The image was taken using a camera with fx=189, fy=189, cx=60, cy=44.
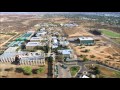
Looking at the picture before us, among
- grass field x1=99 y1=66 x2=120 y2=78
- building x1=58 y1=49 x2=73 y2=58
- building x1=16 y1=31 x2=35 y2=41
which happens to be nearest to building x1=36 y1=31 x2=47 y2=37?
building x1=16 y1=31 x2=35 y2=41

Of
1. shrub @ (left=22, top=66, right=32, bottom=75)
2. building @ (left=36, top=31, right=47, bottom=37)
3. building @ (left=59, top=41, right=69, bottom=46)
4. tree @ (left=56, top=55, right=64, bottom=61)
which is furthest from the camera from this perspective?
building @ (left=36, top=31, right=47, bottom=37)

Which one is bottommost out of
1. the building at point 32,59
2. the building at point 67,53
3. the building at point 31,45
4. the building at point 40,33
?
the building at point 32,59

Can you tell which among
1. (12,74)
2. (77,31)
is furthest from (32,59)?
(77,31)

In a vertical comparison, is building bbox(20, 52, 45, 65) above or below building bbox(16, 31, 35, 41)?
below

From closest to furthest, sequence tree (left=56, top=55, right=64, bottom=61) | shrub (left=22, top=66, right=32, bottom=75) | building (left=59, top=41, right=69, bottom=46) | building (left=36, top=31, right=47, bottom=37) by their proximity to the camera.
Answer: shrub (left=22, top=66, right=32, bottom=75) → tree (left=56, top=55, right=64, bottom=61) → building (left=59, top=41, right=69, bottom=46) → building (left=36, top=31, right=47, bottom=37)

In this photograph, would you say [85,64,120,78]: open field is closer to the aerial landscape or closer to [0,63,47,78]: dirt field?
the aerial landscape

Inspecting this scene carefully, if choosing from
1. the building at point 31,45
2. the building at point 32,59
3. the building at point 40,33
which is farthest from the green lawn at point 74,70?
the building at point 40,33

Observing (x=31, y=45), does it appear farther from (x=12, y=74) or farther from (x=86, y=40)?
(x=86, y=40)

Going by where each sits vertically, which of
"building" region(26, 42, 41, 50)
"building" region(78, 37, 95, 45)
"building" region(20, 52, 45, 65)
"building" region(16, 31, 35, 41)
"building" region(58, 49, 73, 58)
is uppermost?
"building" region(16, 31, 35, 41)

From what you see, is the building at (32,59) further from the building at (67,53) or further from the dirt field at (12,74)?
the building at (67,53)
